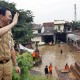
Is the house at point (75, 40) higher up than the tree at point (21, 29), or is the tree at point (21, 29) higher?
the tree at point (21, 29)

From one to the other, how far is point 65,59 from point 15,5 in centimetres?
801

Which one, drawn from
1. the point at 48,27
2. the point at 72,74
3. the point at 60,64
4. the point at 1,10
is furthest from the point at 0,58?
the point at 48,27

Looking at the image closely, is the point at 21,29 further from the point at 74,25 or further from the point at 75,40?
the point at 74,25

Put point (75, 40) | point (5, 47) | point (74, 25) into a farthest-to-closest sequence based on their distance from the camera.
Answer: point (74, 25), point (75, 40), point (5, 47)

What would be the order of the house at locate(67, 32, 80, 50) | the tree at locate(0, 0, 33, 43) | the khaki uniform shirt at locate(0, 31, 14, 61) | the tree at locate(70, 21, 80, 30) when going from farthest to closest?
the tree at locate(70, 21, 80, 30), the house at locate(67, 32, 80, 50), the tree at locate(0, 0, 33, 43), the khaki uniform shirt at locate(0, 31, 14, 61)

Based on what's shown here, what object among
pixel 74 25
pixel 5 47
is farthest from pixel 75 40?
pixel 5 47

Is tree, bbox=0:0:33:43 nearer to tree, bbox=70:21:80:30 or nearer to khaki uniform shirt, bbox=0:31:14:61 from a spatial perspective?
tree, bbox=70:21:80:30

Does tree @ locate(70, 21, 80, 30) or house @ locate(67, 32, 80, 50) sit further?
tree @ locate(70, 21, 80, 30)

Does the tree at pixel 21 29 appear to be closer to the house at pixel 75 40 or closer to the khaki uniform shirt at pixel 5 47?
the house at pixel 75 40

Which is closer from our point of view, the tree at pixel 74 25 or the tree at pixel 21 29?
the tree at pixel 21 29

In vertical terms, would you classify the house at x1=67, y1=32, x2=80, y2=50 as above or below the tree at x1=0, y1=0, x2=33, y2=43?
below

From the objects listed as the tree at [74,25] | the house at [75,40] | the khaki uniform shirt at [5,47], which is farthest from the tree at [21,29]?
the khaki uniform shirt at [5,47]

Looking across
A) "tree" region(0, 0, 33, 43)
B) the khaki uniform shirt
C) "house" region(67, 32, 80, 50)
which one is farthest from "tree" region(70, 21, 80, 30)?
the khaki uniform shirt

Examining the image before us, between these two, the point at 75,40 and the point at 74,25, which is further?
the point at 74,25
